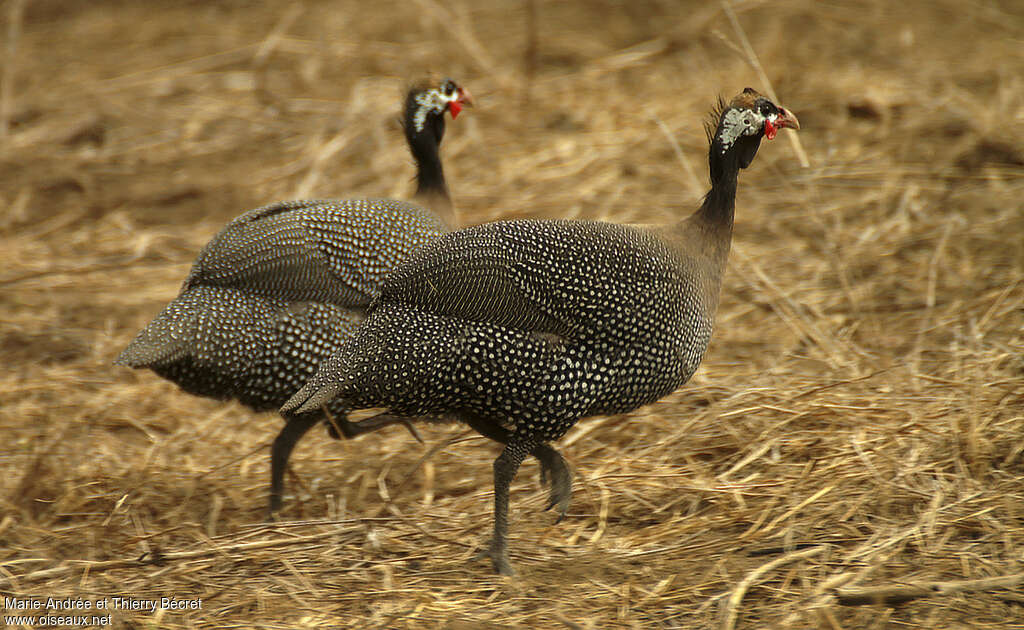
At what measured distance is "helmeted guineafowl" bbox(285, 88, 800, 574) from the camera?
11.0 feet

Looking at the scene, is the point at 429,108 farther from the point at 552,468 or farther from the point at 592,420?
the point at 552,468

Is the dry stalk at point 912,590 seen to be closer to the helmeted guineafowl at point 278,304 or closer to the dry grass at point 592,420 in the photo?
the dry grass at point 592,420

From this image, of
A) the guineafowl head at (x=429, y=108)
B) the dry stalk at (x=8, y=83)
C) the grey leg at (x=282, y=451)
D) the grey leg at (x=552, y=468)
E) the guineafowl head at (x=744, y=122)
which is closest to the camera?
the grey leg at (x=552, y=468)

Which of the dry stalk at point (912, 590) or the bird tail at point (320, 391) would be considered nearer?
the dry stalk at point (912, 590)

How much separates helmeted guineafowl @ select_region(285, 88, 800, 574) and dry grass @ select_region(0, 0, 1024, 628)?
0.48m

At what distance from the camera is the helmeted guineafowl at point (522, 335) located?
3.35m

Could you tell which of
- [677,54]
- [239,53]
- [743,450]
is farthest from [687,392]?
[239,53]

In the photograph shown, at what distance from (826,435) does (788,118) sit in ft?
3.69

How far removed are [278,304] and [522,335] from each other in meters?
1.05

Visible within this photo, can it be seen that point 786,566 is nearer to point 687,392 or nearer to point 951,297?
point 687,392

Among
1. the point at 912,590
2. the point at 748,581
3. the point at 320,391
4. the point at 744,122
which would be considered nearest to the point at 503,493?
the point at 320,391

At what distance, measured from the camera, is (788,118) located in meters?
3.80

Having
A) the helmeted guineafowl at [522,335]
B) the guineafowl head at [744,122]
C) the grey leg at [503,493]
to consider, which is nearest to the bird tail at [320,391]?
the helmeted guineafowl at [522,335]

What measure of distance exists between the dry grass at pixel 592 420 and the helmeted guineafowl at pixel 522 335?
48cm
